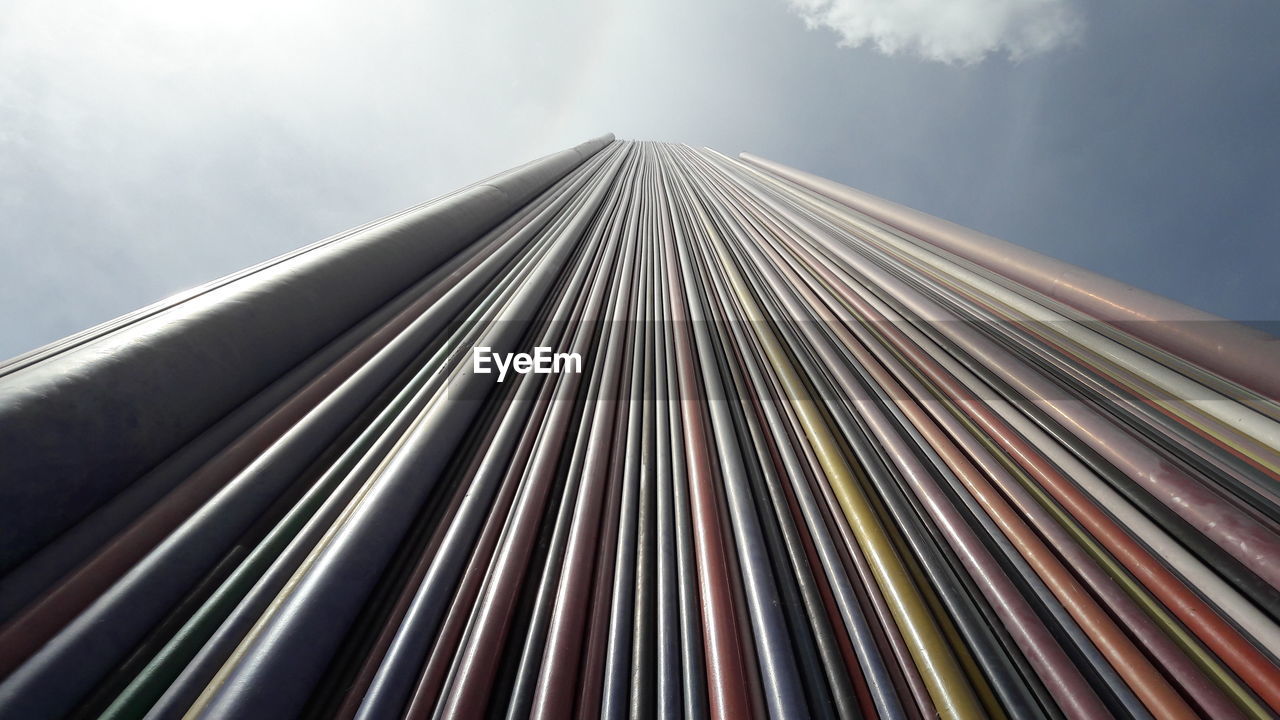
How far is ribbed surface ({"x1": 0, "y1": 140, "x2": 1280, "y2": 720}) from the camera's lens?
502mm

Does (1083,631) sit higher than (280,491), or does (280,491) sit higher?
(280,491)

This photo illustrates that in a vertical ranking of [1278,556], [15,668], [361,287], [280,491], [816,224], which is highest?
[816,224]

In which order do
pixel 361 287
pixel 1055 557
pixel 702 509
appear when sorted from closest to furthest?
pixel 1055 557 → pixel 702 509 → pixel 361 287

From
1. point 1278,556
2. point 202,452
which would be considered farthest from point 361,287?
point 1278,556

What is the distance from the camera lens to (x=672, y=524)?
76 centimetres

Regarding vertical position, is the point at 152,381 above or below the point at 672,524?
above

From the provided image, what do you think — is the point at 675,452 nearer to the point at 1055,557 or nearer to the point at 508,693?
the point at 508,693

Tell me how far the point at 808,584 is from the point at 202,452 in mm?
1006

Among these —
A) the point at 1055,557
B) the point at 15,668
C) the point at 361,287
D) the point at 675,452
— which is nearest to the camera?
the point at 15,668

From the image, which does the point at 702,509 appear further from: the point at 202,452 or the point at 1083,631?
the point at 202,452

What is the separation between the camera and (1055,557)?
2.07 feet

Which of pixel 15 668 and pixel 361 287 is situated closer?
pixel 15 668

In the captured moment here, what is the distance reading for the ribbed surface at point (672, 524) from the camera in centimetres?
50

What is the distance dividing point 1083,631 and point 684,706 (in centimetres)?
50
